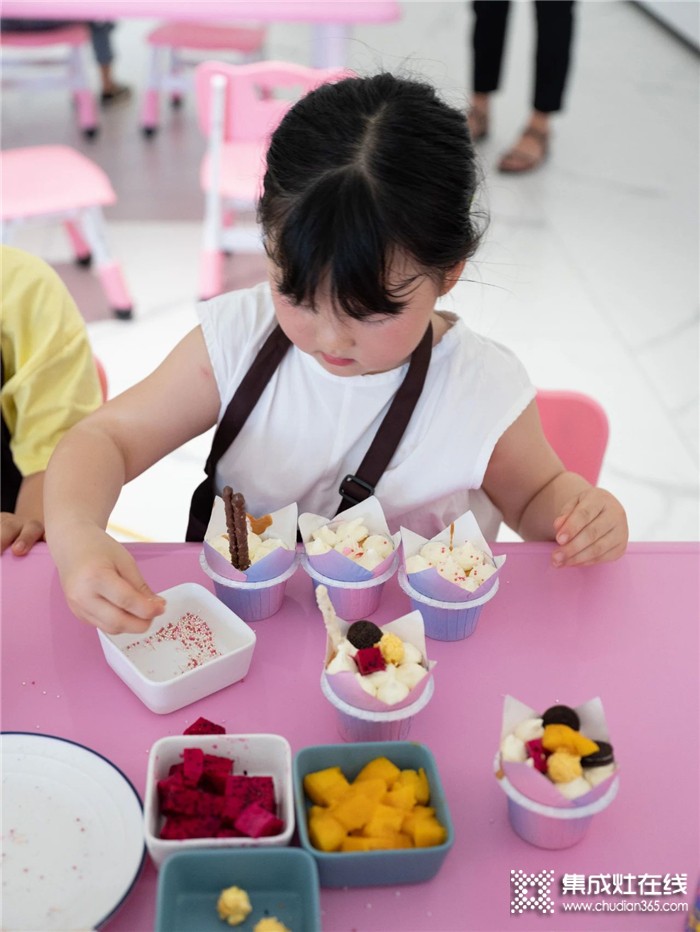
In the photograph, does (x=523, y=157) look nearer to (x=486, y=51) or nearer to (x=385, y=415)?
(x=486, y=51)

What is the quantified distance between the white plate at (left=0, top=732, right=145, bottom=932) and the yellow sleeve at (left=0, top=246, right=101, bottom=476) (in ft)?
1.92

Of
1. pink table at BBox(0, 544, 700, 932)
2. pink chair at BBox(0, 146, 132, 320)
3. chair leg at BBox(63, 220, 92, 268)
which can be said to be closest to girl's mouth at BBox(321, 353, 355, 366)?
pink table at BBox(0, 544, 700, 932)

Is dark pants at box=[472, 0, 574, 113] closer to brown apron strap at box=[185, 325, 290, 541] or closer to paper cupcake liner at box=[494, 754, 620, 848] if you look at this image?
brown apron strap at box=[185, 325, 290, 541]

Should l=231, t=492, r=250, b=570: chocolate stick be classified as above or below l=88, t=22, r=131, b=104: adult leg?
above

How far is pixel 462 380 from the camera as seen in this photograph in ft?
4.09

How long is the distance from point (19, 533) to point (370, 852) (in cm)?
56

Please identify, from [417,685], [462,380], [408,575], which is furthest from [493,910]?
[462,380]

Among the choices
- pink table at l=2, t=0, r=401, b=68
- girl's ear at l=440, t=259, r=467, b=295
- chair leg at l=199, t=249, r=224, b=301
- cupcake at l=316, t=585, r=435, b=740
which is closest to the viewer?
cupcake at l=316, t=585, r=435, b=740

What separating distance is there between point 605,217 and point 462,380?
8.36 ft

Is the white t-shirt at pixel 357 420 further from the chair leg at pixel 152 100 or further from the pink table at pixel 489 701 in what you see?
the chair leg at pixel 152 100

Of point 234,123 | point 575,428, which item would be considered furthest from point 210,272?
point 575,428

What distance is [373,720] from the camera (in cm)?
82

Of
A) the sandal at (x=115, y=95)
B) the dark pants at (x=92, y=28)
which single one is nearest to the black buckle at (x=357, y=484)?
the dark pants at (x=92, y=28)

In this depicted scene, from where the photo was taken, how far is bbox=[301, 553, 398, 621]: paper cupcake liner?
3.20ft
